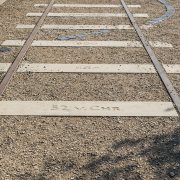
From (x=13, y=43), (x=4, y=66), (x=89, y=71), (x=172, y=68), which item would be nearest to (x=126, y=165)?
(x=89, y=71)

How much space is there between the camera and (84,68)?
540 cm

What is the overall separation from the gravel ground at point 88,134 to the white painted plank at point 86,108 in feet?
0.42

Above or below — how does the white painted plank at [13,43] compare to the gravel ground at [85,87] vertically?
above

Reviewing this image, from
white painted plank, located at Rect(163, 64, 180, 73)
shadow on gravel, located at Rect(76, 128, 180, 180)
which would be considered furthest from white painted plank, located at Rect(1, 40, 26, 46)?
shadow on gravel, located at Rect(76, 128, 180, 180)

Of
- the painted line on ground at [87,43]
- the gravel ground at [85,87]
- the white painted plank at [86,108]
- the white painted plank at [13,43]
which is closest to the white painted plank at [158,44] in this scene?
the painted line on ground at [87,43]

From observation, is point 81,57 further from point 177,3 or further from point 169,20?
point 177,3

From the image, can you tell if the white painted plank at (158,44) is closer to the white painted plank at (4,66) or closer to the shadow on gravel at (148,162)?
the shadow on gravel at (148,162)

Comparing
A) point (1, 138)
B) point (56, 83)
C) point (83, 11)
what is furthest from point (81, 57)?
point (83, 11)

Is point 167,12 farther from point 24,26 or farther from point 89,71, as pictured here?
point 89,71

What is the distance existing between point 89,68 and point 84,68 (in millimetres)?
110

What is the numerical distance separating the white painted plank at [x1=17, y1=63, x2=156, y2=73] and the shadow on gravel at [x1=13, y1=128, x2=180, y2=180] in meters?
2.19

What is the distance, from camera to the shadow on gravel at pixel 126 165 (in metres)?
3.01

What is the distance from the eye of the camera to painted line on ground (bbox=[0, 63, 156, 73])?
5305 millimetres

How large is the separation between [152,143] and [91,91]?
1.61 meters
